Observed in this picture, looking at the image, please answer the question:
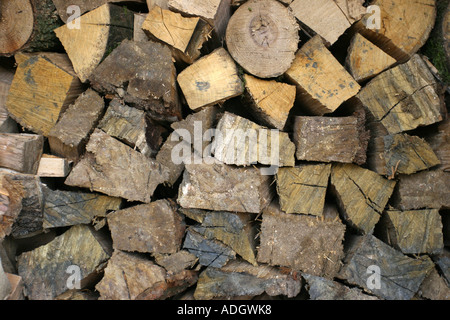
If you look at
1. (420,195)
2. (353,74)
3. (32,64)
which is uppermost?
(353,74)

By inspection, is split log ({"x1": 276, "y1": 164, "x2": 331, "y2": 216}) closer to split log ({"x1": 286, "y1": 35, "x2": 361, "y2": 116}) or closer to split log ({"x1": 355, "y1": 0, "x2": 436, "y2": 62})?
split log ({"x1": 286, "y1": 35, "x2": 361, "y2": 116})

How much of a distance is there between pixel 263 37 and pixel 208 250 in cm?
143

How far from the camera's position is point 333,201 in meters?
2.69

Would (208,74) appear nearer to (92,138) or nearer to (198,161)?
(198,161)

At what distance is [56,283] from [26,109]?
3.85 ft

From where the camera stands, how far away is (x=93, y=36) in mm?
2396

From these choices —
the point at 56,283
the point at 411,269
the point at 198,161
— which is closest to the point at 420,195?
the point at 411,269

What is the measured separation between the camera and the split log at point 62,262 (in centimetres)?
242

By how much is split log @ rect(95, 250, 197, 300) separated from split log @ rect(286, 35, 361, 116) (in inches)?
58.6

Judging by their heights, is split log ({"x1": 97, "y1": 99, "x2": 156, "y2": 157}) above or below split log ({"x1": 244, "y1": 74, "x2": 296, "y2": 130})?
below

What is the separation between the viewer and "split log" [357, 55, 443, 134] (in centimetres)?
243

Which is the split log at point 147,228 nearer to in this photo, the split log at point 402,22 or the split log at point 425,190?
the split log at point 425,190

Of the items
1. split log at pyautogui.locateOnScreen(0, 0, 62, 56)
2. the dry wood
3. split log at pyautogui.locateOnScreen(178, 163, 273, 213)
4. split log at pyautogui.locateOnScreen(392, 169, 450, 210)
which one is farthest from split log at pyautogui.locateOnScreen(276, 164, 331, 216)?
split log at pyautogui.locateOnScreen(0, 0, 62, 56)

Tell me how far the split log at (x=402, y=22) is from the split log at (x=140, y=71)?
133 cm
